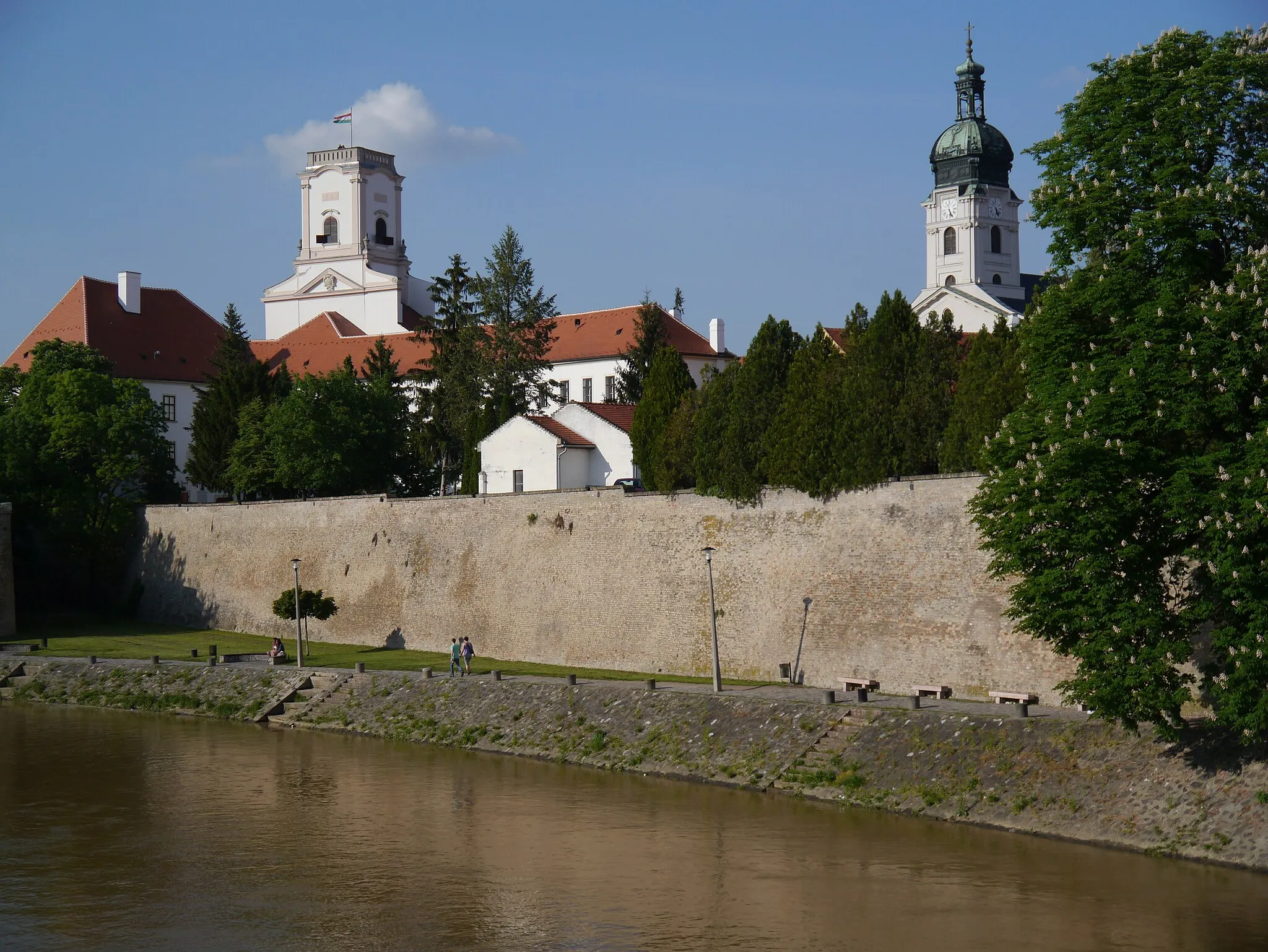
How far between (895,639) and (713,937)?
1169 cm

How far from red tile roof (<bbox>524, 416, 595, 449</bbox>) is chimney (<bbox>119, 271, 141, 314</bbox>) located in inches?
1016

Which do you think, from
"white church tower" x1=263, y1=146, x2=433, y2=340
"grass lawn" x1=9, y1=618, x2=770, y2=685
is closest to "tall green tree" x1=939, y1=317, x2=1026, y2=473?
"grass lawn" x1=9, y1=618, x2=770, y2=685

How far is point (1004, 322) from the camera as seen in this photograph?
2747 centimetres

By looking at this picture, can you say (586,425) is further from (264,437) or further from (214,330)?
(214,330)

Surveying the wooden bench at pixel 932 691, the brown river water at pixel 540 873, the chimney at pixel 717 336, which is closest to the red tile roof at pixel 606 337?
the chimney at pixel 717 336

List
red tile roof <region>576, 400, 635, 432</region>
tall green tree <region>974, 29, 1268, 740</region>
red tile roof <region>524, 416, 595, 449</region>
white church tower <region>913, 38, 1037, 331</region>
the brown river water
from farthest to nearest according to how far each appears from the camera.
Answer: white church tower <region>913, 38, 1037, 331</region> < red tile roof <region>576, 400, 635, 432</region> < red tile roof <region>524, 416, 595, 449</region> < tall green tree <region>974, 29, 1268, 740</region> < the brown river water

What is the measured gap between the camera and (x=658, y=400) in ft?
117

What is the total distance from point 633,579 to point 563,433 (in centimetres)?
1163

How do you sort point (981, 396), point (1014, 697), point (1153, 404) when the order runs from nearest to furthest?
point (1153, 404), point (1014, 697), point (981, 396)

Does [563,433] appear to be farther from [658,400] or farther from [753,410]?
[753,410]

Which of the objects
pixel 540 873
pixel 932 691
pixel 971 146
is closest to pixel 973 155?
pixel 971 146

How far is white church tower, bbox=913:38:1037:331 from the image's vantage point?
3199 inches

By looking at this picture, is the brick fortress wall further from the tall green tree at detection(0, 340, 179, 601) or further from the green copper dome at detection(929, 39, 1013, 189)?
the green copper dome at detection(929, 39, 1013, 189)

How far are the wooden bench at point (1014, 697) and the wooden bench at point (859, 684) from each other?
2.78m
